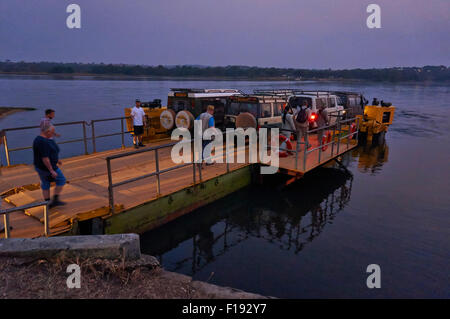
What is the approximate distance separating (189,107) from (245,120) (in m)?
2.67

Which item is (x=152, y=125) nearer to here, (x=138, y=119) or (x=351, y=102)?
(x=138, y=119)

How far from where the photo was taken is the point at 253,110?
12.1 m

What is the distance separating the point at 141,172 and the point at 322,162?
587 cm

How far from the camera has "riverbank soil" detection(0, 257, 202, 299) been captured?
3.92 meters

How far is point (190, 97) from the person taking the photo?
12898 mm

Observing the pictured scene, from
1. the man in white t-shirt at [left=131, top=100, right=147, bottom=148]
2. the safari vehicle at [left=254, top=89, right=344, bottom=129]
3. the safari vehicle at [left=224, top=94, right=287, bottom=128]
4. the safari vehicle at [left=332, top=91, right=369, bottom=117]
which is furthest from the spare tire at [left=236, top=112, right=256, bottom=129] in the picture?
the safari vehicle at [left=332, top=91, right=369, bottom=117]

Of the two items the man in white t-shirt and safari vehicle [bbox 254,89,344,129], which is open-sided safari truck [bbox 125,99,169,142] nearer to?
the man in white t-shirt

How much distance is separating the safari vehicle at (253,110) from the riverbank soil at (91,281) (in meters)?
7.57

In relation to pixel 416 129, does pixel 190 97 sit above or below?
above

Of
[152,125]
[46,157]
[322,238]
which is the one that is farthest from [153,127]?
[322,238]

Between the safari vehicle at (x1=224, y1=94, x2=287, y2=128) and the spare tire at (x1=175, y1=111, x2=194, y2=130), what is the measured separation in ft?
4.32

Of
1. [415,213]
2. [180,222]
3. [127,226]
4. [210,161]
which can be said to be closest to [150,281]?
[127,226]

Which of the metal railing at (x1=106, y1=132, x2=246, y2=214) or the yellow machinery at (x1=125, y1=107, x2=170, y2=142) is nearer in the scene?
the metal railing at (x1=106, y1=132, x2=246, y2=214)
